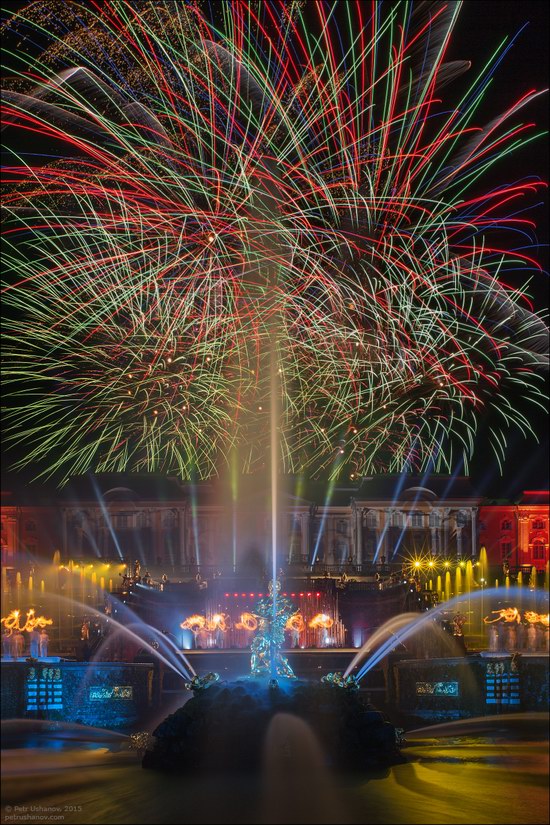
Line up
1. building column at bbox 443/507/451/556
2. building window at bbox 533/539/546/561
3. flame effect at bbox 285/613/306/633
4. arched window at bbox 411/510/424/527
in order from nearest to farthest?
flame effect at bbox 285/613/306/633 → building window at bbox 533/539/546/561 → building column at bbox 443/507/451/556 → arched window at bbox 411/510/424/527

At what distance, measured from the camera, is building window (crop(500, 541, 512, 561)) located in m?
97.3

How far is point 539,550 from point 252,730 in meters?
72.6

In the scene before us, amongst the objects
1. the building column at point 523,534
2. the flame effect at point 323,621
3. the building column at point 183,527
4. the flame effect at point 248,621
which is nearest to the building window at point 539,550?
the building column at point 523,534

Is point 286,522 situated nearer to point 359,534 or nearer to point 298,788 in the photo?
point 359,534

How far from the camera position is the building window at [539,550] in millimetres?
95562

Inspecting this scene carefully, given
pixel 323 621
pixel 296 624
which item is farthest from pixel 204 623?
pixel 323 621

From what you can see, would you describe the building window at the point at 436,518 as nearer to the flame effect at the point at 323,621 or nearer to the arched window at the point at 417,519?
the arched window at the point at 417,519

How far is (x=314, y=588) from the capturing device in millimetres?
63312

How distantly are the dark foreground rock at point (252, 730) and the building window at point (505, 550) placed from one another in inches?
2808

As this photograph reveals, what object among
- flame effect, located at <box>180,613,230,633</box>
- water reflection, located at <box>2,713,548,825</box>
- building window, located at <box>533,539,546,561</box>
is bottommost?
water reflection, located at <box>2,713,548,825</box>

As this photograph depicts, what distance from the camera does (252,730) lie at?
2755cm

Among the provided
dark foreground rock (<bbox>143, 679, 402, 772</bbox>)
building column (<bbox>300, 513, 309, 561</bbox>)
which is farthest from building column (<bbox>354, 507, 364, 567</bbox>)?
dark foreground rock (<bbox>143, 679, 402, 772</bbox>)

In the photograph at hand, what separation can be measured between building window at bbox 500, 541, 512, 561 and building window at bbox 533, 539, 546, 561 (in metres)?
2.27

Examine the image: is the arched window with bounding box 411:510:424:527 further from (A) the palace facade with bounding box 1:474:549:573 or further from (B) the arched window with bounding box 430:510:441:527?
(B) the arched window with bounding box 430:510:441:527
